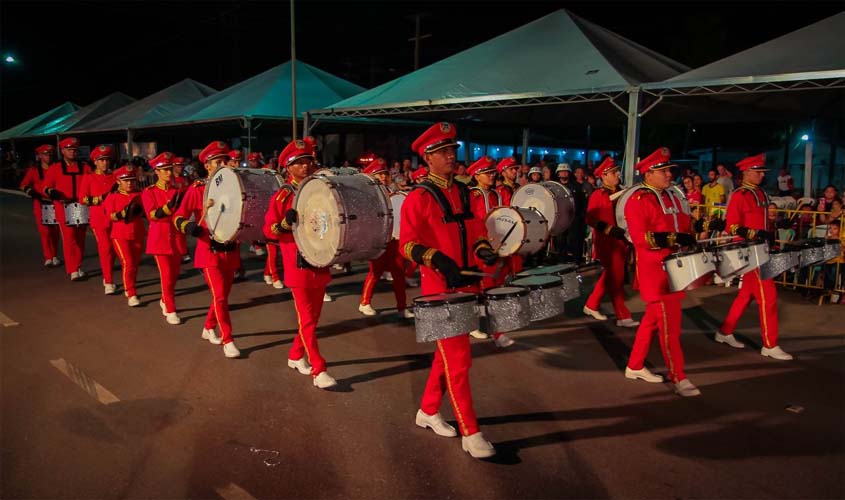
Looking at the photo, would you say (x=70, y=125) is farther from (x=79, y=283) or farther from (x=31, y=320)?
(x=31, y=320)

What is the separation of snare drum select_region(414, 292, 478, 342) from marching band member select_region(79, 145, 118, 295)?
7.00 meters

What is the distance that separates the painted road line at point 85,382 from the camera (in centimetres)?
498

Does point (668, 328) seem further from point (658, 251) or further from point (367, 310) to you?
point (367, 310)

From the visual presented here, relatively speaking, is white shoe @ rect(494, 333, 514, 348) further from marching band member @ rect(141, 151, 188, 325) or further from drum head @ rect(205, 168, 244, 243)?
marching band member @ rect(141, 151, 188, 325)

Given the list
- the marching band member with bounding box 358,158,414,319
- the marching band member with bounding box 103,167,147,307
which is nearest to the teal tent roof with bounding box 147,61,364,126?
the marching band member with bounding box 103,167,147,307

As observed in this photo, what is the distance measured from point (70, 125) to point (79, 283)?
23952 millimetres

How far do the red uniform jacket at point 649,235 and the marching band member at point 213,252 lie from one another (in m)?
3.70

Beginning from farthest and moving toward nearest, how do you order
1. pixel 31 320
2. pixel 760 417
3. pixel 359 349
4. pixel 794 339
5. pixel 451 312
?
1. pixel 31 320
2. pixel 794 339
3. pixel 359 349
4. pixel 760 417
5. pixel 451 312

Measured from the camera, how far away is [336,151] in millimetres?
28203

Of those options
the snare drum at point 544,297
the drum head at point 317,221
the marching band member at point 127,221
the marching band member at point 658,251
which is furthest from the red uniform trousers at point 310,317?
the marching band member at point 127,221

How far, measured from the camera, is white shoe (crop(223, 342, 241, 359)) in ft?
19.8

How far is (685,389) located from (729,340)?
1.89m

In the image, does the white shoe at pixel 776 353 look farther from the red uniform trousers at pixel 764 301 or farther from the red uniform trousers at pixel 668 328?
the red uniform trousers at pixel 668 328

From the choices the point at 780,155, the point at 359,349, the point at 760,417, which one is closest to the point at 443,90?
the point at 359,349
